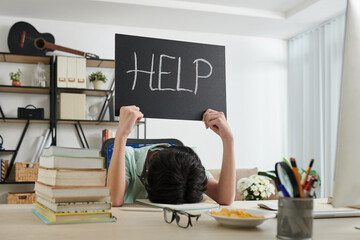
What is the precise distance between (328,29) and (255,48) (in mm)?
931

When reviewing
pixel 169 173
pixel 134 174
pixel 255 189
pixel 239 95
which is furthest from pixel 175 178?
pixel 239 95

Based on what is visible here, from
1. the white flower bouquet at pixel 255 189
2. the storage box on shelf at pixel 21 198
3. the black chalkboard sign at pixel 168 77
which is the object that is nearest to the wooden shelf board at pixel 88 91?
the storage box on shelf at pixel 21 198

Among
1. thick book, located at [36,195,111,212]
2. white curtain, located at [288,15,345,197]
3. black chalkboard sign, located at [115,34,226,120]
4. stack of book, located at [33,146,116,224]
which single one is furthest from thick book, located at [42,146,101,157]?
white curtain, located at [288,15,345,197]

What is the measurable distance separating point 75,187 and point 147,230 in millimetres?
230

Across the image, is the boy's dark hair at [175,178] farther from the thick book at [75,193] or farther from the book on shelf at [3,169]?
the book on shelf at [3,169]

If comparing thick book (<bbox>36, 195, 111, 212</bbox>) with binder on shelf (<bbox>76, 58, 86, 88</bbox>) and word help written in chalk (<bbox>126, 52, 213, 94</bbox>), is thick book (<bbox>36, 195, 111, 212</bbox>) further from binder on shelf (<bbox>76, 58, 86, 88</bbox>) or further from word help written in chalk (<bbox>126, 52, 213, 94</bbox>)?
binder on shelf (<bbox>76, 58, 86, 88</bbox>)

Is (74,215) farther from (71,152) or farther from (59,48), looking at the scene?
(59,48)

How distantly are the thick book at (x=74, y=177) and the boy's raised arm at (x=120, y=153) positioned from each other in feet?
1.33

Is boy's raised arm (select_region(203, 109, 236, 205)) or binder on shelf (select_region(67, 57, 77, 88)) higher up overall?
binder on shelf (select_region(67, 57, 77, 88))

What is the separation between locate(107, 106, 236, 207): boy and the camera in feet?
4.43

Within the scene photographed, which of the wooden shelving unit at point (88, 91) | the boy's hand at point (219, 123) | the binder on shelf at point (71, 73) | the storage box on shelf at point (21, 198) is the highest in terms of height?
the binder on shelf at point (71, 73)

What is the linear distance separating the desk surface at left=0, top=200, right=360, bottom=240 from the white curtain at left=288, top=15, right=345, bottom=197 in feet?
11.2

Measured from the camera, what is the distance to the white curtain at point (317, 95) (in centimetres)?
432

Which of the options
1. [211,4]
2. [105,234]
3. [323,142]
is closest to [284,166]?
[105,234]
